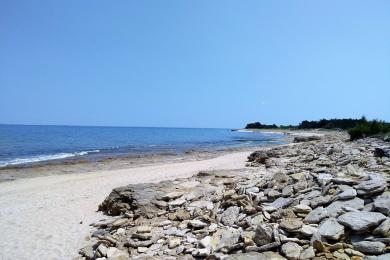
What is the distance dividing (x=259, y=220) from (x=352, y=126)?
97.9m

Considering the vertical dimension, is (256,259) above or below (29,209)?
above

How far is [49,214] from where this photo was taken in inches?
443

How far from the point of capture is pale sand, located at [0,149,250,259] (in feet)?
27.5

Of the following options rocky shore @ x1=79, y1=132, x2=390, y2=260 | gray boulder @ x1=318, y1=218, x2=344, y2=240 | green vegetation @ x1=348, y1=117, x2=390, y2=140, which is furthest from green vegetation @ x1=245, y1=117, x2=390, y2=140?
gray boulder @ x1=318, y1=218, x2=344, y2=240

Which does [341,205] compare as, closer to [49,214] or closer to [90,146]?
[49,214]

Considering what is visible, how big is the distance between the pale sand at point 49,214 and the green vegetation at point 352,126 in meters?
21.3

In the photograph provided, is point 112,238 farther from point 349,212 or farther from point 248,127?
point 248,127

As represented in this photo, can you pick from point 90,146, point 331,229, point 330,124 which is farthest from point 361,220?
point 330,124

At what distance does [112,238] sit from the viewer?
825 cm

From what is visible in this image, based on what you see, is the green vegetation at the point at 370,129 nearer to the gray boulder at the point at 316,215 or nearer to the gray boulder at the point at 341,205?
the gray boulder at the point at 341,205

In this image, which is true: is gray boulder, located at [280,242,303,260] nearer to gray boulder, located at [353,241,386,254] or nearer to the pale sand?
gray boulder, located at [353,241,386,254]

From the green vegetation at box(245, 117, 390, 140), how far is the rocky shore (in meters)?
20.8

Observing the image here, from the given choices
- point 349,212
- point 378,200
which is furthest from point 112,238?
point 378,200

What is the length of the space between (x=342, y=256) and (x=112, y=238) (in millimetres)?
5349
